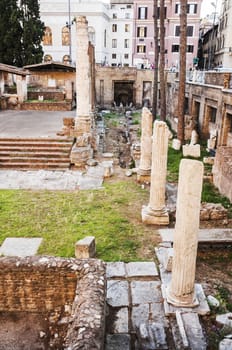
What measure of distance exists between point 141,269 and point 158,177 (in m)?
2.62

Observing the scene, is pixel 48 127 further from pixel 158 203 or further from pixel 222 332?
pixel 222 332

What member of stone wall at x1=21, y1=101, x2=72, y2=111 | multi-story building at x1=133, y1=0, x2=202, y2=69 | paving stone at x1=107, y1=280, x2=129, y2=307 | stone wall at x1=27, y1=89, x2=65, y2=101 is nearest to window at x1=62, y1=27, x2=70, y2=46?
multi-story building at x1=133, y1=0, x2=202, y2=69

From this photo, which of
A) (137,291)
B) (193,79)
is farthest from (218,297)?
(193,79)

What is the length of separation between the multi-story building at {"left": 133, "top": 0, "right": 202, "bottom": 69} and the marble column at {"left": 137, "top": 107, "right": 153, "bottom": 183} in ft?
98.6

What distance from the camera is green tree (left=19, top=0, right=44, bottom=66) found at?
28.7 m

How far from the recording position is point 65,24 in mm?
43562

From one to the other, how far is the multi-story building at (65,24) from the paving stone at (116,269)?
127 feet

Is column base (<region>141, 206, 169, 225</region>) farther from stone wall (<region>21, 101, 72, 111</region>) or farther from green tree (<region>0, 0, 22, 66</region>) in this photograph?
green tree (<region>0, 0, 22, 66</region>)

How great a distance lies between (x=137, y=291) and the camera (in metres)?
5.99

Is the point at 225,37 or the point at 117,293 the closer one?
the point at 117,293

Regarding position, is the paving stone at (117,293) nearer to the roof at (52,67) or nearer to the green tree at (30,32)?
the roof at (52,67)

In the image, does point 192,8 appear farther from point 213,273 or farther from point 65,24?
point 213,273

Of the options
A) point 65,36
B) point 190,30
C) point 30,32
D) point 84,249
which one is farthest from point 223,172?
point 65,36

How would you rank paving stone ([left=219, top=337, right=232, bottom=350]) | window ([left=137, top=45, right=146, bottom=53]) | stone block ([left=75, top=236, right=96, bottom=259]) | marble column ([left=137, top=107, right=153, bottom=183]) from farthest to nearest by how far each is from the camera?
window ([left=137, top=45, right=146, bottom=53]) < marble column ([left=137, top=107, right=153, bottom=183]) < stone block ([left=75, top=236, right=96, bottom=259]) < paving stone ([left=219, top=337, right=232, bottom=350])
